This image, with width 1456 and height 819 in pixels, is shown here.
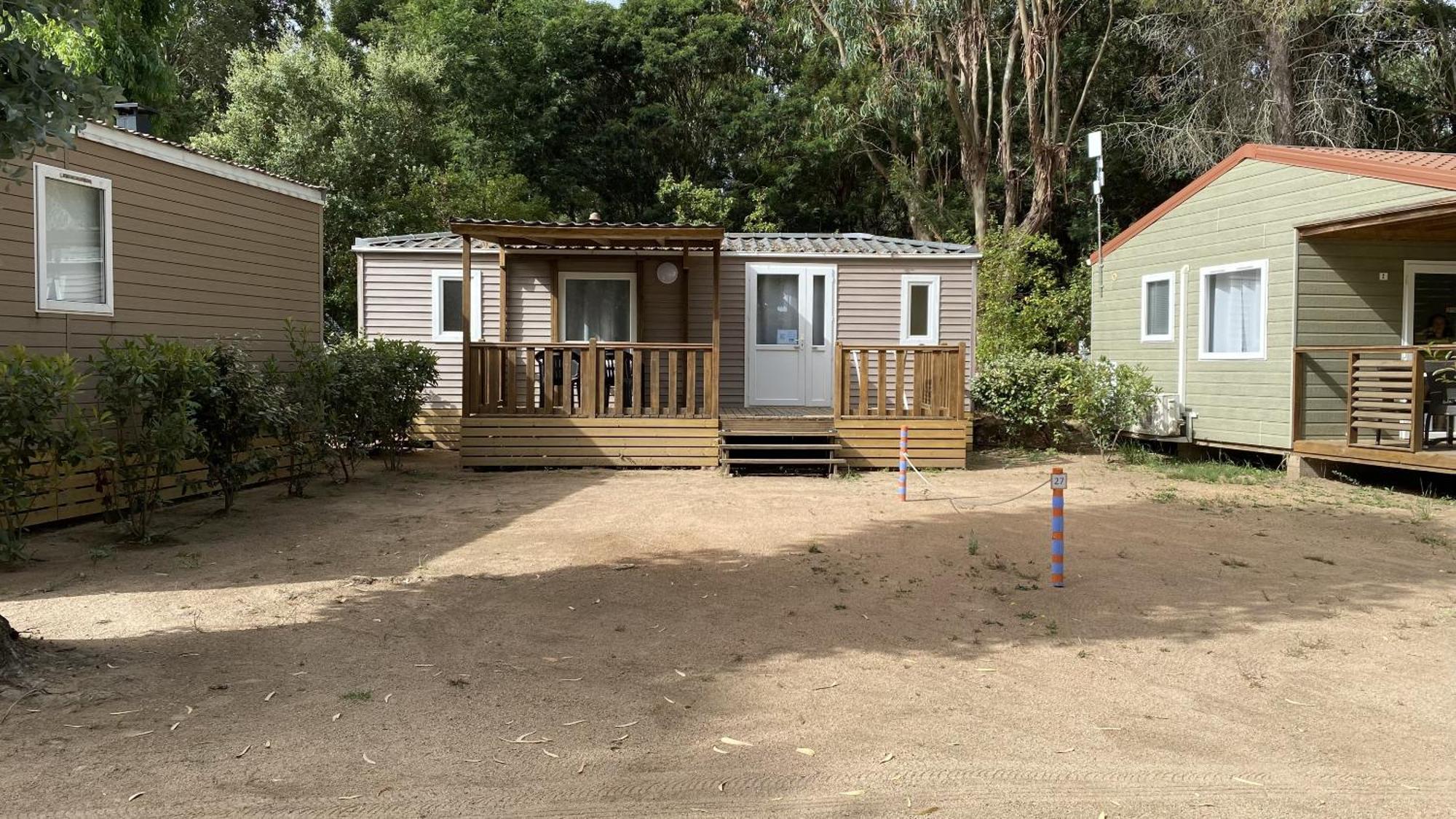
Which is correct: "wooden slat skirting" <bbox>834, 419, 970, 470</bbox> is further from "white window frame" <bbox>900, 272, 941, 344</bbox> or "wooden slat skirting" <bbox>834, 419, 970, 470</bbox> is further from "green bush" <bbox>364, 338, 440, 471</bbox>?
"green bush" <bbox>364, 338, 440, 471</bbox>

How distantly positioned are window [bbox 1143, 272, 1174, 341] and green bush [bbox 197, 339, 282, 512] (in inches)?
422

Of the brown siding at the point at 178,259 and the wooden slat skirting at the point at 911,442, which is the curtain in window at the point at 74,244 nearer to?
the brown siding at the point at 178,259

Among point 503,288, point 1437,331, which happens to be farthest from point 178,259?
point 1437,331

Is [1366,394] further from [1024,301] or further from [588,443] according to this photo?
[1024,301]

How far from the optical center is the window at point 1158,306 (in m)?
13.1

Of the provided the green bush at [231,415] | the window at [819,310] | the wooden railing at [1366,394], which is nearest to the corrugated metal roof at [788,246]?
the window at [819,310]

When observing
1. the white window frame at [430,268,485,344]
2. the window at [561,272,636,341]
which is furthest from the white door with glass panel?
the white window frame at [430,268,485,344]

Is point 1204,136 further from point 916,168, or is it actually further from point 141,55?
point 141,55

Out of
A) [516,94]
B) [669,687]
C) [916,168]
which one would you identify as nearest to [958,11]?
[916,168]

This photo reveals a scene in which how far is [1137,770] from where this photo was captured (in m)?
3.54

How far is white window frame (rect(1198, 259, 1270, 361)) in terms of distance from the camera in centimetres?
1134

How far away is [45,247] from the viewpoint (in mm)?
7664

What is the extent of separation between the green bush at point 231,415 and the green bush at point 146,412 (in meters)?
0.28

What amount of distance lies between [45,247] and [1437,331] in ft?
44.5
